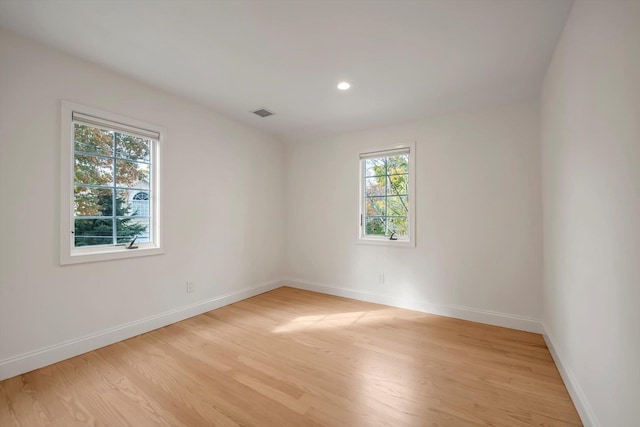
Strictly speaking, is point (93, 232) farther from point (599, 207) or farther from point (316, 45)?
point (599, 207)

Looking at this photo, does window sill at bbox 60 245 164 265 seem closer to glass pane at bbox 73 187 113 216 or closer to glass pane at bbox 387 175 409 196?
glass pane at bbox 73 187 113 216

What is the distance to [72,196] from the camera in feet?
7.34

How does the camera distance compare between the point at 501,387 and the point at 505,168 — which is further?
the point at 505,168

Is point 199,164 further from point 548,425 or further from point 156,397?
point 548,425

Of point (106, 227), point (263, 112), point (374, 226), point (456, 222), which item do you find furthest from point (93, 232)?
point (456, 222)

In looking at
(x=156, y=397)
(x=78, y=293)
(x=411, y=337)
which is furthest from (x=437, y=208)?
(x=78, y=293)

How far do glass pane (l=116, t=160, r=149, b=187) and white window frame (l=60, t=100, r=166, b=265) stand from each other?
73 millimetres

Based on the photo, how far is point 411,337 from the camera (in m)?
2.64

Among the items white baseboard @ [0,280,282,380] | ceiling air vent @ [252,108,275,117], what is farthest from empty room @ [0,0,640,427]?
ceiling air vent @ [252,108,275,117]

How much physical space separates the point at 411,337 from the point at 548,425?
1199 millimetres

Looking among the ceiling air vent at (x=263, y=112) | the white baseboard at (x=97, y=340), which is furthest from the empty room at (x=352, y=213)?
the ceiling air vent at (x=263, y=112)

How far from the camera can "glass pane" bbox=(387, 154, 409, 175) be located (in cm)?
361

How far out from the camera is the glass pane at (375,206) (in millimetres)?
3824

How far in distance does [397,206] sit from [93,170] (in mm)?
3430
